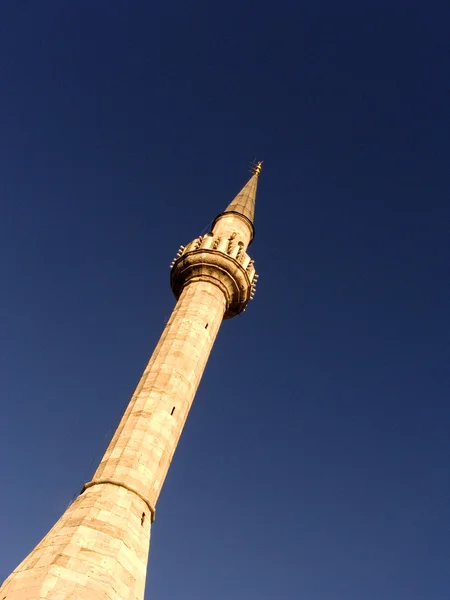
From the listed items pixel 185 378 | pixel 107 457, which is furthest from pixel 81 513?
pixel 185 378

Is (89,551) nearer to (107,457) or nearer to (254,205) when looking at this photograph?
(107,457)

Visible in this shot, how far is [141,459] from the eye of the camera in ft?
46.8

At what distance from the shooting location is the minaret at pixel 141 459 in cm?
1119

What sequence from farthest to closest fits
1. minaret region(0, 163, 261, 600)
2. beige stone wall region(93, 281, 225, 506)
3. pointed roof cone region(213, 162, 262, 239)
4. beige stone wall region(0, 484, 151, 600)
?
pointed roof cone region(213, 162, 262, 239)
beige stone wall region(93, 281, 225, 506)
minaret region(0, 163, 261, 600)
beige stone wall region(0, 484, 151, 600)

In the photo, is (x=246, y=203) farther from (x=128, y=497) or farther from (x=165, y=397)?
(x=128, y=497)

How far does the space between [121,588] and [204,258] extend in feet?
40.5

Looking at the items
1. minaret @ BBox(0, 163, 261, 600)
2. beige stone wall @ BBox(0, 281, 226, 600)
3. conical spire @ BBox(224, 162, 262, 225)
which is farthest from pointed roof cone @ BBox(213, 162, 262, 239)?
beige stone wall @ BBox(0, 281, 226, 600)

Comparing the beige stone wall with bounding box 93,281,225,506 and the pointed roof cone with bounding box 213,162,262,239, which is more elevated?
the pointed roof cone with bounding box 213,162,262,239

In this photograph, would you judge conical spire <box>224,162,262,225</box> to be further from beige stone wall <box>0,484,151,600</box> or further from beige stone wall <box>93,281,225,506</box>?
beige stone wall <box>0,484,151,600</box>

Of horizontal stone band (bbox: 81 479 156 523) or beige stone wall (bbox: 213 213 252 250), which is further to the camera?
beige stone wall (bbox: 213 213 252 250)

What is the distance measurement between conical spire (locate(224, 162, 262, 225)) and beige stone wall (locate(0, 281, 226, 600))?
785 cm

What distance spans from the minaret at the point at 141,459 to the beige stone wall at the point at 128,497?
0.02m

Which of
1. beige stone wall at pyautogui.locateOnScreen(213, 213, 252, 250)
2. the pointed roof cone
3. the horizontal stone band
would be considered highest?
the pointed roof cone

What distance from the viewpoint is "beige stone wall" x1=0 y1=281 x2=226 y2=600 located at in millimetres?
11062
